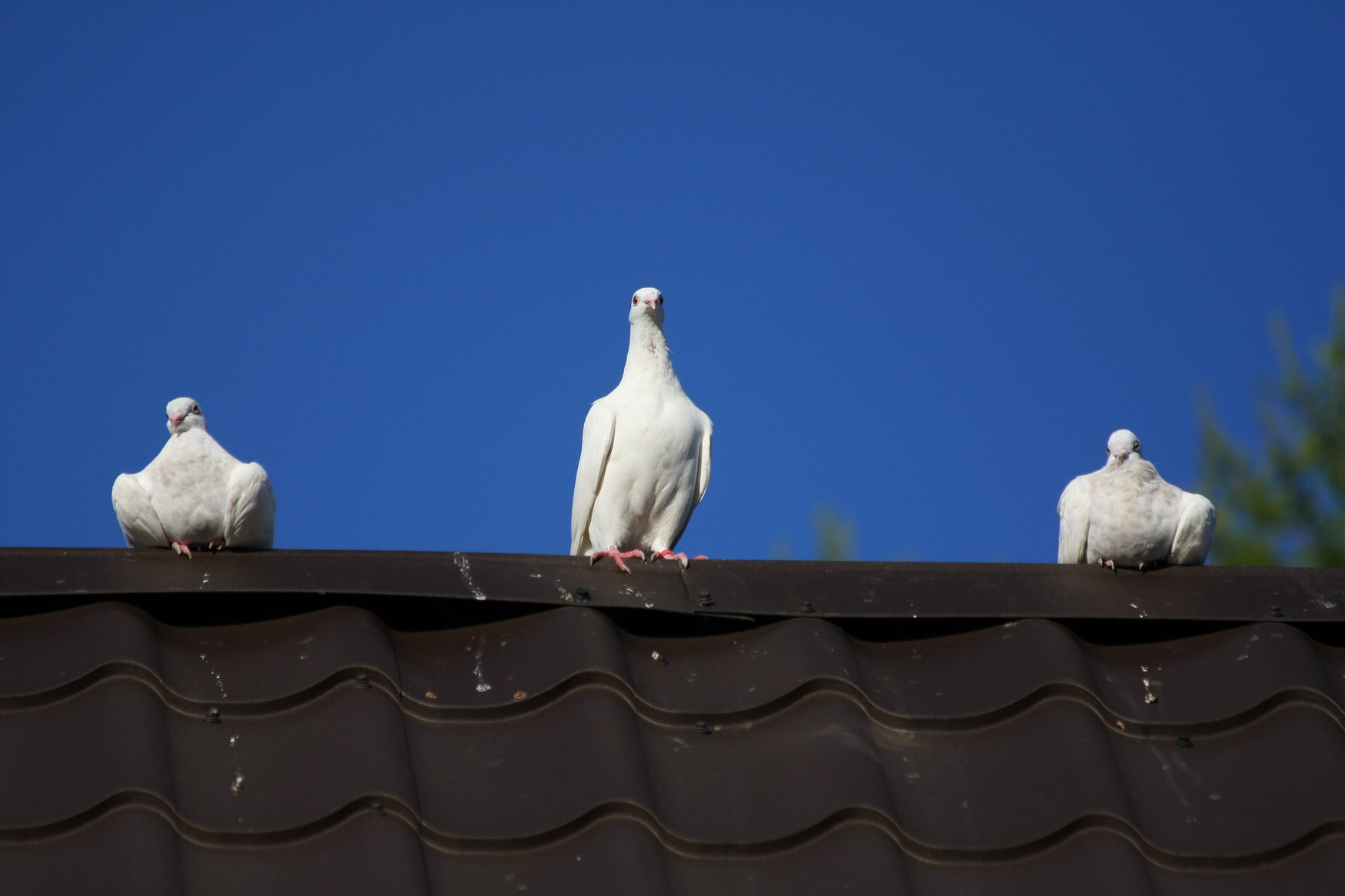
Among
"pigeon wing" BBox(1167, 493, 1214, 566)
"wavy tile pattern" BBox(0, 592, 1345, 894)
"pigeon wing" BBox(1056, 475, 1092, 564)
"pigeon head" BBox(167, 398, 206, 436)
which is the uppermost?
"pigeon head" BBox(167, 398, 206, 436)

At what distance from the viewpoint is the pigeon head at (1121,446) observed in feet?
16.4

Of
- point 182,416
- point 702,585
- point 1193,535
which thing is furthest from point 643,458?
point 702,585

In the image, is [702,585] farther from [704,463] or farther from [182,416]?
[704,463]

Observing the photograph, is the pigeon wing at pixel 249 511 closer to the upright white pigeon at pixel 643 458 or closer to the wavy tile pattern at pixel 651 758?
the wavy tile pattern at pixel 651 758

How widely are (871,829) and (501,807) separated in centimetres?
71

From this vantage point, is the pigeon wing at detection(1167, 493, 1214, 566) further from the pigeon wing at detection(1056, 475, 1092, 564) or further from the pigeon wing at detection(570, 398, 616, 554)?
the pigeon wing at detection(570, 398, 616, 554)

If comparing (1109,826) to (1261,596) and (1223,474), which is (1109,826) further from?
(1223,474)

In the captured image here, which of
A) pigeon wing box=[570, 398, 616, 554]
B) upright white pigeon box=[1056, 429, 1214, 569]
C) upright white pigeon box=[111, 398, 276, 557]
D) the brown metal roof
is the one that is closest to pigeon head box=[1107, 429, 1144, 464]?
upright white pigeon box=[1056, 429, 1214, 569]

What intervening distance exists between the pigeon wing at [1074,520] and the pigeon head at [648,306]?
2.28 meters

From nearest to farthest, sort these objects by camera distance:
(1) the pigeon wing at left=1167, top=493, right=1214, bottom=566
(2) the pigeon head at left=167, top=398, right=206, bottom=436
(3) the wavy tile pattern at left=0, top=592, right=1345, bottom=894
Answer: (3) the wavy tile pattern at left=0, top=592, right=1345, bottom=894 → (1) the pigeon wing at left=1167, top=493, right=1214, bottom=566 → (2) the pigeon head at left=167, top=398, right=206, bottom=436

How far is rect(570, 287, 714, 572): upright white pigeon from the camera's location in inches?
245

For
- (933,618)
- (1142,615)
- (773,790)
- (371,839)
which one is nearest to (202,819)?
(371,839)

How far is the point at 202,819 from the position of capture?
2.63 meters

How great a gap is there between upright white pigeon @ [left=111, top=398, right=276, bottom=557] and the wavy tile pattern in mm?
1378
